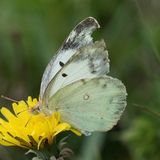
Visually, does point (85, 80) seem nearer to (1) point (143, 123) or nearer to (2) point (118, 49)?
(1) point (143, 123)

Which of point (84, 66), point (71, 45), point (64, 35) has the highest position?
point (71, 45)

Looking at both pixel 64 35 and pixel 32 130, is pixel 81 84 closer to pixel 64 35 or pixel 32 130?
pixel 32 130

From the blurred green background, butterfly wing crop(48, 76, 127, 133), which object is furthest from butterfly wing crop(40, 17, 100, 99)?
the blurred green background

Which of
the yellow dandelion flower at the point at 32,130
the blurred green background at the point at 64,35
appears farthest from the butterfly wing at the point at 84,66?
the blurred green background at the point at 64,35

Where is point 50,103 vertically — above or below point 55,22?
above

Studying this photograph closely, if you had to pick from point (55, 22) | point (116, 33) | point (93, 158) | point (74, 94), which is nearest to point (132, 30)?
point (116, 33)

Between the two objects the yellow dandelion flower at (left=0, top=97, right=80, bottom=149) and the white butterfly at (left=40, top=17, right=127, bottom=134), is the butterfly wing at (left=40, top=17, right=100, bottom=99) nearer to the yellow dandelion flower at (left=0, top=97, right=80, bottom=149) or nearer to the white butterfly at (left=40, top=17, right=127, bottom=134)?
the white butterfly at (left=40, top=17, right=127, bottom=134)

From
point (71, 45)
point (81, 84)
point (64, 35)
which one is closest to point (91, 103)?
point (81, 84)
